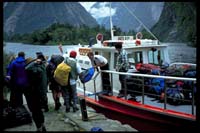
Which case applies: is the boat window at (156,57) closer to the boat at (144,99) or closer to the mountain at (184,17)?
the boat at (144,99)

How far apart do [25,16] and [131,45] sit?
81.0m

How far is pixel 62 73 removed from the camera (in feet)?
22.7

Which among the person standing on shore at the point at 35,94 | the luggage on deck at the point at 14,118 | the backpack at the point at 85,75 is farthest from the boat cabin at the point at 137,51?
the person standing on shore at the point at 35,94

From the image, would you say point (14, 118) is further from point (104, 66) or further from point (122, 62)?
point (122, 62)

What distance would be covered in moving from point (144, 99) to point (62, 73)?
7.48ft

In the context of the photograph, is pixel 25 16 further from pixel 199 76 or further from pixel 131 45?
pixel 199 76

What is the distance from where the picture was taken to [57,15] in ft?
280

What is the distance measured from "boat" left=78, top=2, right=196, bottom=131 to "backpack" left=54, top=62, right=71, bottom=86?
1309 mm

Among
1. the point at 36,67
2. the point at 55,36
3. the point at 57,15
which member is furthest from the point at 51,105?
the point at 57,15

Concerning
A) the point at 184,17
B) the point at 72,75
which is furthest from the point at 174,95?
the point at 184,17

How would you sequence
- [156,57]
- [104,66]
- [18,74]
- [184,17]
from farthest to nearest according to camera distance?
[184,17]
[156,57]
[104,66]
[18,74]

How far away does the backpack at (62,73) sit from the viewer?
6879 mm

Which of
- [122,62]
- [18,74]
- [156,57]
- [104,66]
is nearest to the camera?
[18,74]

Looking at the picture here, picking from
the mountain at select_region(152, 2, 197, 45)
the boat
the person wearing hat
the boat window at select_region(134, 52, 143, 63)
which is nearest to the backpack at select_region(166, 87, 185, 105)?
the boat
